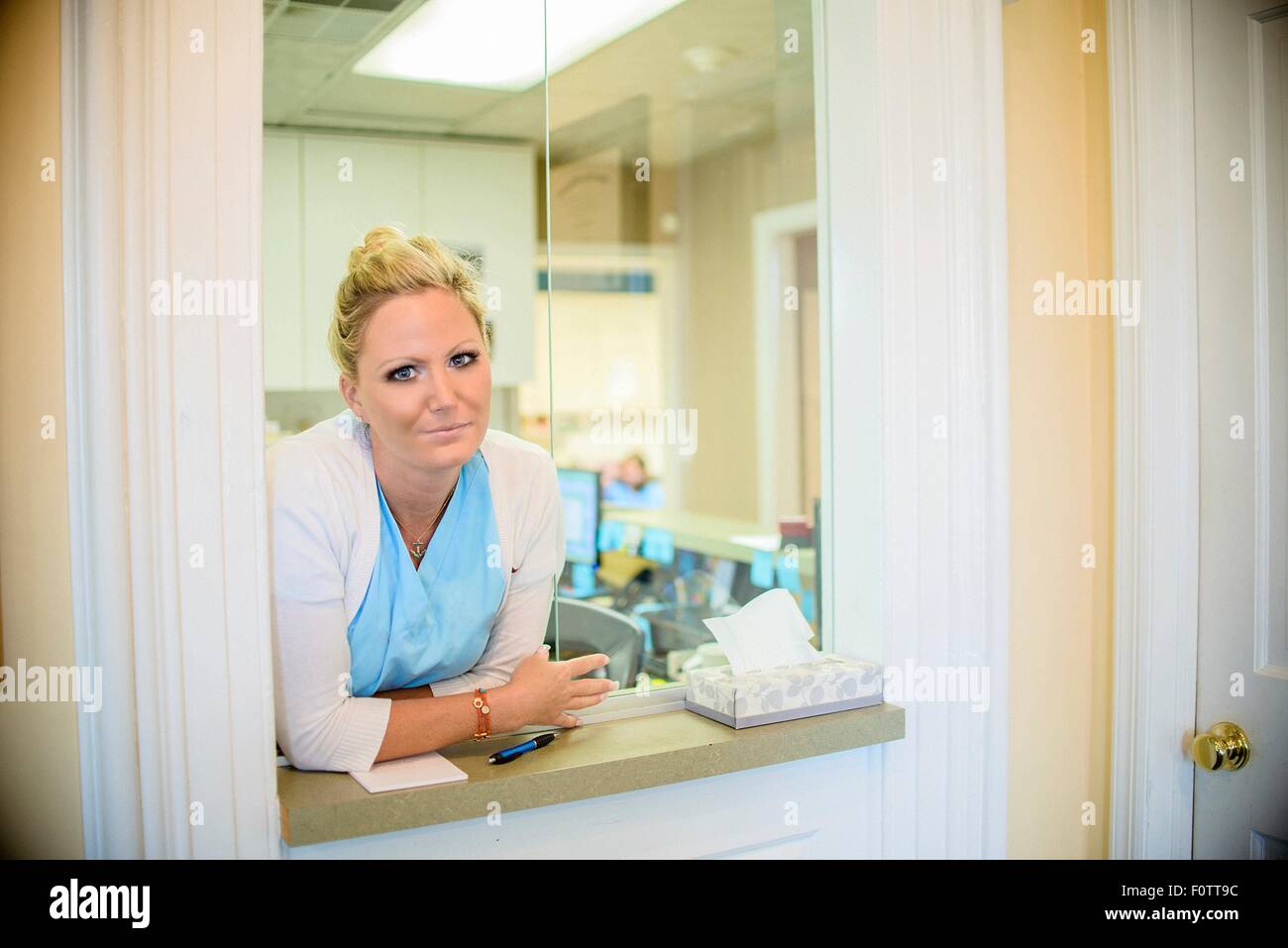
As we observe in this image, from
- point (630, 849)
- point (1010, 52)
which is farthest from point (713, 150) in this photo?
point (630, 849)

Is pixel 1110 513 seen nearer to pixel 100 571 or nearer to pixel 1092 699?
pixel 1092 699

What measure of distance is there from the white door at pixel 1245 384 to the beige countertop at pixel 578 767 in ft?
1.83

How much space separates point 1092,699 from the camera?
170 centimetres

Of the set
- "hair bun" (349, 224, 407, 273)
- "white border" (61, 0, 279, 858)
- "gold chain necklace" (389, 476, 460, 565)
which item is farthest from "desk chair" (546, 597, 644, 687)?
"white border" (61, 0, 279, 858)

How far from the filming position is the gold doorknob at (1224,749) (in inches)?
61.4

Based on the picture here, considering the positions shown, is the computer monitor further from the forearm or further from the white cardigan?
the forearm

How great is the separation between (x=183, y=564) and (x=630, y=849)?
0.69 metres

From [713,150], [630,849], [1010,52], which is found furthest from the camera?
[713,150]

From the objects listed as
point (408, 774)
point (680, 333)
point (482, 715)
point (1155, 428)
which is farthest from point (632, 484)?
point (408, 774)

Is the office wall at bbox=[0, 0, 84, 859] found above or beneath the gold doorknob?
above

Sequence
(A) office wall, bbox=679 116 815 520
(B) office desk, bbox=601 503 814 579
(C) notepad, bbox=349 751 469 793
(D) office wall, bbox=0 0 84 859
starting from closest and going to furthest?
(D) office wall, bbox=0 0 84 859 → (C) notepad, bbox=349 751 469 793 → (B) office desk, bbox=601 503 814 579 → (A) office wall, bbox=679 116 815 520

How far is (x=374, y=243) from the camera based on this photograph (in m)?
1.46

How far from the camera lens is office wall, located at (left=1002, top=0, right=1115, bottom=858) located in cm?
164

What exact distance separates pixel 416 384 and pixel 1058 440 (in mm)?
1029
